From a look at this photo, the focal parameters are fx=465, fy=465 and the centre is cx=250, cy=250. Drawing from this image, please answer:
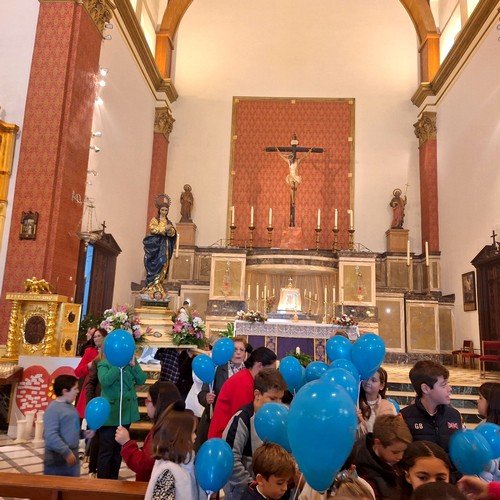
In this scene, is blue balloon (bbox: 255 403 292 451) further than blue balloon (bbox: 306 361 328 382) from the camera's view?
No

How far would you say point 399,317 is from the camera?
14039 mm

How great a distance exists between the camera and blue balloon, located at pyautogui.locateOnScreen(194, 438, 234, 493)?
214 centimetres

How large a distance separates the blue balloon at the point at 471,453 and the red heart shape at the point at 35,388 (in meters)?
5.81

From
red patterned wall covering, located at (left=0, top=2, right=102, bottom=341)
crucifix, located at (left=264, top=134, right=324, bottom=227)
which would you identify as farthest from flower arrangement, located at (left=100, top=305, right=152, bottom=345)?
crucifix, located at (left=264, top=134, right=324, bottom=227)

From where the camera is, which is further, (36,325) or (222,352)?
(36,325)

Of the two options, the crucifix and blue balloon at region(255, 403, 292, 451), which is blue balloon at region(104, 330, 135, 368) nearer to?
blue balloon at region(255, 403, 292, 451)

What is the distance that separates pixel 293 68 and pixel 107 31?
7.72 meters

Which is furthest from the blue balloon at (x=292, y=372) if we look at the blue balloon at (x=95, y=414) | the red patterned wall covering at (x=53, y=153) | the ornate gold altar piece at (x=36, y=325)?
the red patterned wall covering at (x=53, y=153)

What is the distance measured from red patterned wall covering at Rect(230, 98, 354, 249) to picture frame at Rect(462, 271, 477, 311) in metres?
4.53

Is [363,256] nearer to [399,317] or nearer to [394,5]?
[399,317]

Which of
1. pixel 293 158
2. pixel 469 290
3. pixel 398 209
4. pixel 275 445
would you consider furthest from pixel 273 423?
pixel 398 209

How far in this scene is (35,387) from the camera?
6.93m

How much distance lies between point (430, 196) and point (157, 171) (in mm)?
9351

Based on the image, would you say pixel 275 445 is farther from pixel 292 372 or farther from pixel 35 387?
pixel 35 387
